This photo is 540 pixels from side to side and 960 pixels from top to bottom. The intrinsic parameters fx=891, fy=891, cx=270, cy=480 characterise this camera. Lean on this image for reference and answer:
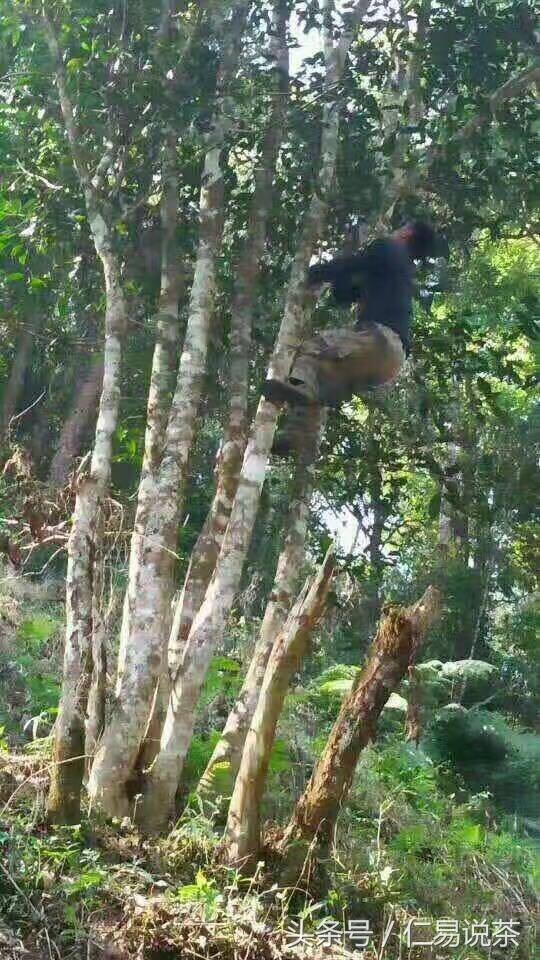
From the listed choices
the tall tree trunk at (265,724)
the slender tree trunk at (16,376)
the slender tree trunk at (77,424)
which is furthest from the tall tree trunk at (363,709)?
the slender tree trunk at (16,376)

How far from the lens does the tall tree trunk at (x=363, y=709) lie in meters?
4.84

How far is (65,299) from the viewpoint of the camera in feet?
25.8

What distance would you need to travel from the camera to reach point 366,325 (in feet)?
21.3

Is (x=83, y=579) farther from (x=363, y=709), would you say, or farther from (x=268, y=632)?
(x=363, y=709)

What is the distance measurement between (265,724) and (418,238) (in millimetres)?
3576

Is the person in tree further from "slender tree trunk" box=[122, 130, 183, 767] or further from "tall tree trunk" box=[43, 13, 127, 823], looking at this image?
"tall tree trunk" box=[43, 13, 127, 823]

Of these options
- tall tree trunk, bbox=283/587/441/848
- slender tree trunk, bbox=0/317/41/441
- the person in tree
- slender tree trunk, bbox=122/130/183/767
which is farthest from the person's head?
slender tree trunk, bbox=0/317/41/441

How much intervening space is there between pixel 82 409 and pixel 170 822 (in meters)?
7.10

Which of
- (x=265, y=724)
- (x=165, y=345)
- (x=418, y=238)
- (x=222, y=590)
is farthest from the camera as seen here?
(x=418, y=238)

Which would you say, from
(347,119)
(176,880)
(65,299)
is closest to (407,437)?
(347,119)

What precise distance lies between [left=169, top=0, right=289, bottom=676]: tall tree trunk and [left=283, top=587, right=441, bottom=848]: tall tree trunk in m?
1.19

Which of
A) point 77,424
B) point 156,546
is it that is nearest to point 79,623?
point 156,546

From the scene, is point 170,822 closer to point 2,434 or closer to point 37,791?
point 37,791

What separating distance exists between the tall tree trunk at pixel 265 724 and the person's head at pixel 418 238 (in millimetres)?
2603
